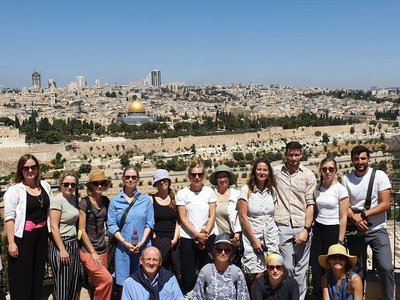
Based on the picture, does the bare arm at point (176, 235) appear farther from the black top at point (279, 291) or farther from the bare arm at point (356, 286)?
the bare arm at point (356, 286)

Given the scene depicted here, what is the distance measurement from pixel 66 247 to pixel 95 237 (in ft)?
0.70

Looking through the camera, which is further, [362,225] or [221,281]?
[362,225]

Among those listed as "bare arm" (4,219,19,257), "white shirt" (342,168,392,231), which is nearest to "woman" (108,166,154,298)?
"bare arm" (4,219,19,257)

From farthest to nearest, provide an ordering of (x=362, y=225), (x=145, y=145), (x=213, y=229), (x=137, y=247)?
(x=145, y=145)
(x=213, y=229)
(x=362, y=225)
(x=137, y=247)

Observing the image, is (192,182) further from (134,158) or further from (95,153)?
(95,153)

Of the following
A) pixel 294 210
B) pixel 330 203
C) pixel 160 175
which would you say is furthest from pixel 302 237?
pixel 160 175

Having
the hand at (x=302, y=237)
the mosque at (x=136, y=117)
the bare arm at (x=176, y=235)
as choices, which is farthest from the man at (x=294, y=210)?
the mosque at (x=136, y=117)

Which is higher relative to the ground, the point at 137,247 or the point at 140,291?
the point at 137,247

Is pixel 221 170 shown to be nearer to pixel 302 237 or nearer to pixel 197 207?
pixel 197 207

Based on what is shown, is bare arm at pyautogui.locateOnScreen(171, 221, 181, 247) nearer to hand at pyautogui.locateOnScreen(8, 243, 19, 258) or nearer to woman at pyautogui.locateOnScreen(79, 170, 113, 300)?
woman at pyautogui.locateOnScreen(79, 170, 113, 300)

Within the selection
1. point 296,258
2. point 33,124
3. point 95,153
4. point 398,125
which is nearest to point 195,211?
point 296,258

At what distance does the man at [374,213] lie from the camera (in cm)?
357

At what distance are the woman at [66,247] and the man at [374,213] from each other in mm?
1968

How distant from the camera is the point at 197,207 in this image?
3.68 meters
